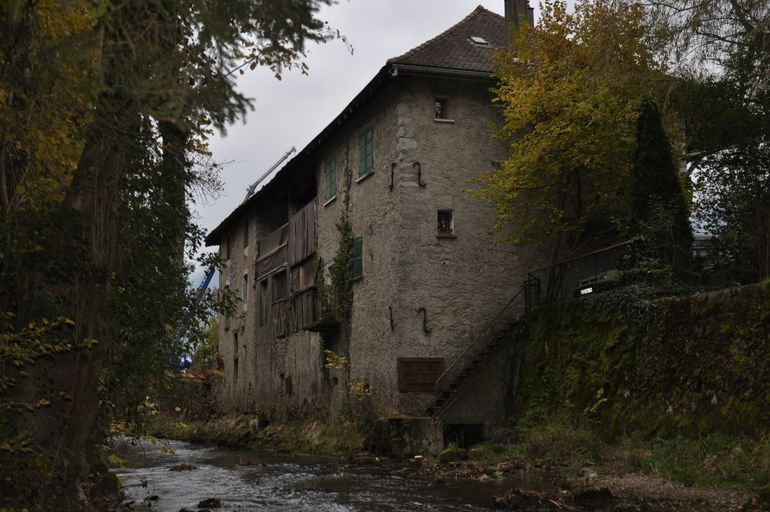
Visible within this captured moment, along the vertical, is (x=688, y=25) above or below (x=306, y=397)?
above

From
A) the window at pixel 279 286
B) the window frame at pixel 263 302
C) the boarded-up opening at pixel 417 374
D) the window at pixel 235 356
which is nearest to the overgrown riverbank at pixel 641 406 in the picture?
the boarded-up opening at pixel 417 374

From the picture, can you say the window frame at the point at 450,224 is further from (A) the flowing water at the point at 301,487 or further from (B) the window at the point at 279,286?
(B) the window at the point at 279,286

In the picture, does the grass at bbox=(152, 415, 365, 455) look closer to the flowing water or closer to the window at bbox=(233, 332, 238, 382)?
the flowing water

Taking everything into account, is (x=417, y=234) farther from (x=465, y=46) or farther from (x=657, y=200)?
(x=657, y=200)

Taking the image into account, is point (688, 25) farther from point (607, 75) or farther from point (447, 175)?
point (447, 175)

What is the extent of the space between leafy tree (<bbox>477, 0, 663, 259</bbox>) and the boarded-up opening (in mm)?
3483

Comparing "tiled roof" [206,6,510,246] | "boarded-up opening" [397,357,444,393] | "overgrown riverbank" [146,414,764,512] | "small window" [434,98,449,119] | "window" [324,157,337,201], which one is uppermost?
"tiled roof" [206,6,510,246]

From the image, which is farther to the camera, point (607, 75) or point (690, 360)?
point (607, 75)

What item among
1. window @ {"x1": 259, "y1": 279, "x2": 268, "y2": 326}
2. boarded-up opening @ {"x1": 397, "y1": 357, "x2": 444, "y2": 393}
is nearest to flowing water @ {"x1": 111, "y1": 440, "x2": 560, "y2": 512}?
boarded-up opening @ {"x1": 397, "y1": 357, "x2": 444, "y2": 393}

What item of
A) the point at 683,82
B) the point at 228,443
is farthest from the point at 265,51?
the point at 228,443

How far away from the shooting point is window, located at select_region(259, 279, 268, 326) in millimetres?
31370

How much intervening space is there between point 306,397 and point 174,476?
919cm

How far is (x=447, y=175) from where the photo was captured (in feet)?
66.9

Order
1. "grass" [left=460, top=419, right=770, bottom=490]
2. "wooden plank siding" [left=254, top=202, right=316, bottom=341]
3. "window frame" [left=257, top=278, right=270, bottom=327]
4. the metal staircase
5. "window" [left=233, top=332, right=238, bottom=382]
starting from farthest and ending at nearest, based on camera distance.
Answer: "window" [left=233, top=332, right=238, bottom=382], "window frame" [left=257, top=278, right=270, bottom=327], "wooden plank siding" [left=254, top=202, right=316, bottom=341], the metal staircase, "grass" [left=460, top=419, right=770, bottom=490]
